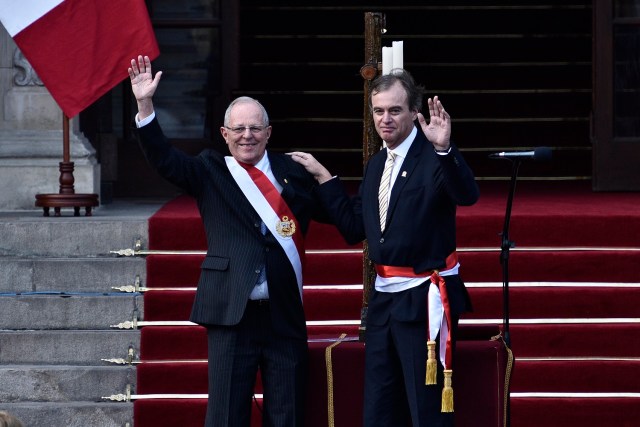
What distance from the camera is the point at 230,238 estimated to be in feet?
19.3

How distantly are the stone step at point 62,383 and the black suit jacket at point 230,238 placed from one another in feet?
6.55

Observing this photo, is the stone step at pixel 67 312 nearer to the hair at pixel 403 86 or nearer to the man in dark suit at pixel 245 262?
the man in dark suit at pixel 245 262

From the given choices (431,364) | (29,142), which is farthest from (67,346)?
(431,364)

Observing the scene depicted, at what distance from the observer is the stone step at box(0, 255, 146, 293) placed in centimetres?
821

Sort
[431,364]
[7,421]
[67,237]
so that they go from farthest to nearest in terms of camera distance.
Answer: [67,237]
[431,364]
[7,421]

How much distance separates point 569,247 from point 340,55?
442 centimetres

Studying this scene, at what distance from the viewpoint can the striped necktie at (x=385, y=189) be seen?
579cm

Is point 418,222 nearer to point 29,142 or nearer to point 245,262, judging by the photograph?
point 245,262

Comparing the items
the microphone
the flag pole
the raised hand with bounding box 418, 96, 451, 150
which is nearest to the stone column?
the flag pole

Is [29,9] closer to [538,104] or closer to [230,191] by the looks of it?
[230,191]

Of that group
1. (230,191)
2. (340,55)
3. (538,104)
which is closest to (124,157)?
(340,55)

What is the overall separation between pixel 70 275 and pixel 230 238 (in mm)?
2561

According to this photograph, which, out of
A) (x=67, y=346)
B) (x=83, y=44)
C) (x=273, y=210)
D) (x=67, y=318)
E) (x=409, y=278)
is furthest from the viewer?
(x=83, y=44)

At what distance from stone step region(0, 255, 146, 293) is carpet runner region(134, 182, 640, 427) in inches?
5.6
